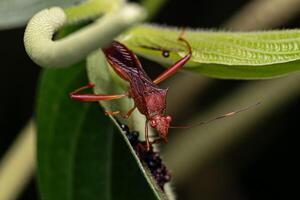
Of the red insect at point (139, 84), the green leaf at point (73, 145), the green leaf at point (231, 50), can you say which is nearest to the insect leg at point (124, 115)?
the red insect at point (139, 84)

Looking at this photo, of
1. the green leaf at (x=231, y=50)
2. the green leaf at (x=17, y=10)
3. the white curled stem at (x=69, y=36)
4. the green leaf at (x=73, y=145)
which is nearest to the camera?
the white curled stem at (x=69, y=36)

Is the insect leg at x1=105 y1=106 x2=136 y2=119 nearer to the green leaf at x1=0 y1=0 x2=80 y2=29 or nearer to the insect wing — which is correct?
the insect wing

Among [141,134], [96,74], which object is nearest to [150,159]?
[141,134]

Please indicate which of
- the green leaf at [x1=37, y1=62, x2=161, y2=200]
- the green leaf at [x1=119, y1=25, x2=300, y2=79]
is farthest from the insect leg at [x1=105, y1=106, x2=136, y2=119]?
the green leaf at [x1=37, y1=62, x2=161, y2=200]

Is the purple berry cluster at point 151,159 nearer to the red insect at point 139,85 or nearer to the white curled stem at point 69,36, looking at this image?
the red insect at point 139,85

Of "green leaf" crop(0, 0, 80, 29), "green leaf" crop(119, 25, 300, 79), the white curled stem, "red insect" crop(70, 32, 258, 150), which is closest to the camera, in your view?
the white curled stem

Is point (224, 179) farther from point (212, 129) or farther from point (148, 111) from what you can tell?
point (148, 111)
